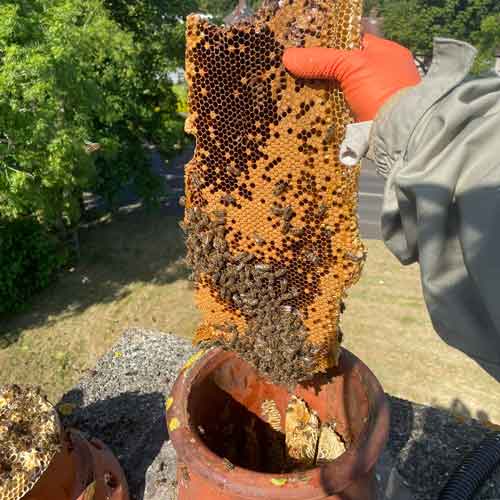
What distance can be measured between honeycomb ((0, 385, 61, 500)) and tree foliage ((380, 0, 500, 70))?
3795 centimetres

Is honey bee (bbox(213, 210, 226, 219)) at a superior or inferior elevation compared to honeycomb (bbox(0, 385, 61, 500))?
superior

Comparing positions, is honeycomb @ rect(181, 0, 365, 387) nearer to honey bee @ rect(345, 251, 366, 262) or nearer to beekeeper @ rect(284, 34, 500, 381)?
honey bee @ rect(345, 251, 366, 262)

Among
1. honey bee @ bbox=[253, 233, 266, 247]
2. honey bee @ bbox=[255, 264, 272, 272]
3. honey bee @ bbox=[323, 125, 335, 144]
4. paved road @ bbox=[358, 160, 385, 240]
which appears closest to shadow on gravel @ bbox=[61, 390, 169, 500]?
honey bee @ bbox=[255, 264, 272, 272]

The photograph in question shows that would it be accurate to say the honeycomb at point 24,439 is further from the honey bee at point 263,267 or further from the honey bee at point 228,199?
the honey bee at point 228,199

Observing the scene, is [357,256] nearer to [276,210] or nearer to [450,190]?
[276,210]

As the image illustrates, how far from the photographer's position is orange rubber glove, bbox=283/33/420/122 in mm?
1912

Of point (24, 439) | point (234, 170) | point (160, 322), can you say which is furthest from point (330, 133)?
point (160, 322)

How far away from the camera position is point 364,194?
1967 centimetres

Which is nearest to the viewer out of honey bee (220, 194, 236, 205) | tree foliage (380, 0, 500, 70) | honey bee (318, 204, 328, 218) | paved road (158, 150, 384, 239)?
honey bee (318, 204, 328, 218)

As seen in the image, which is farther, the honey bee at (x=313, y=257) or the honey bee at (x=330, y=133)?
the honey bee at (x=313, y=257)

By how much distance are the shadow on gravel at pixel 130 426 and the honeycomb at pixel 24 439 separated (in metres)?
1.62

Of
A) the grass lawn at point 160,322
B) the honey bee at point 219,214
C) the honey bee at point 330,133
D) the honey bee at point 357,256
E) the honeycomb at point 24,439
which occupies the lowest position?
the grass lawn at point 160,322

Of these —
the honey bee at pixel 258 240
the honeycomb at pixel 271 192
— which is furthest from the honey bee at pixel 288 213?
the honey bee at pixel 258 240

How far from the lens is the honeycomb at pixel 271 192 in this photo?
8.13ft
